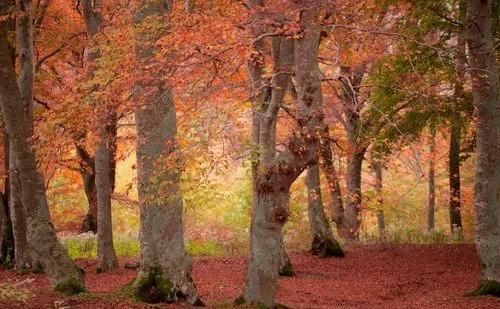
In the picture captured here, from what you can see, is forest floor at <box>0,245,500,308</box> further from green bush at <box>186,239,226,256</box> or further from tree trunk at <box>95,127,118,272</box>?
green bush at <box>186,239,226,256</box>

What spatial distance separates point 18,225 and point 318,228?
27.4ft

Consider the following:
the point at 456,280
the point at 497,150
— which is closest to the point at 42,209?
the point at 497,150

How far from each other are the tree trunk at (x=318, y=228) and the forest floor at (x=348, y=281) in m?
0.36

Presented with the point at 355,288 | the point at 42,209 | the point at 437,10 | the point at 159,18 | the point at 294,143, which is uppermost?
the point at 437,10

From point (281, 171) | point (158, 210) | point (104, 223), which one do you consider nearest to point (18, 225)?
point (104, 223)

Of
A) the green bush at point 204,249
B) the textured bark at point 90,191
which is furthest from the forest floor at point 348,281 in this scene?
the textured bark at point 90,191

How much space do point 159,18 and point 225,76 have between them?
134 centimetres

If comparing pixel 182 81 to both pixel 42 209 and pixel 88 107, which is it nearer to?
pixel 88 107

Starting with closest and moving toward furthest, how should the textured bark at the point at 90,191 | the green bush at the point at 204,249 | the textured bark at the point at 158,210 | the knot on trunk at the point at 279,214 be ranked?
the knot on trunk at the point at 279,214 → the textured bark at the point at 158,210 → the green bush at the point at 204,249 → the textured bark at the point at 90,191

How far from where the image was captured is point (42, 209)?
9430 mm

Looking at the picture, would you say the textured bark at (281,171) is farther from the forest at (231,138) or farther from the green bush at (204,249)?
the green bush at (204,249)

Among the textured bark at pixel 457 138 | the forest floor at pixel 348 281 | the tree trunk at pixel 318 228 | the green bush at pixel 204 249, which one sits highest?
the textured bark at pixel 457 138

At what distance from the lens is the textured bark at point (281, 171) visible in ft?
27.5

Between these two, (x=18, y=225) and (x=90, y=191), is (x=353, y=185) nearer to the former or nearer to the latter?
(x=90, y=191)
